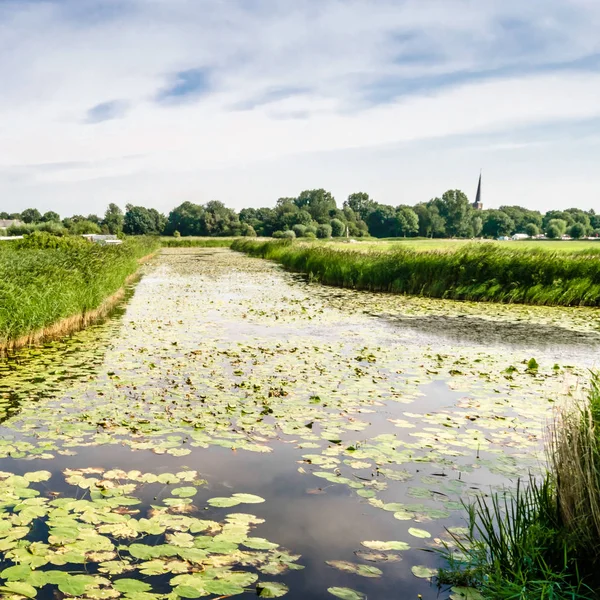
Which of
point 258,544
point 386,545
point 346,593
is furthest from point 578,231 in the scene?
point 346,593

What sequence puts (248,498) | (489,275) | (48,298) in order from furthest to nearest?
1. (489,275)
2. (48,298)
3. (248,498)

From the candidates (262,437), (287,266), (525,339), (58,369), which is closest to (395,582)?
(262,437)

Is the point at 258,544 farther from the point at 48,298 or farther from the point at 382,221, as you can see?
the point at 382,221

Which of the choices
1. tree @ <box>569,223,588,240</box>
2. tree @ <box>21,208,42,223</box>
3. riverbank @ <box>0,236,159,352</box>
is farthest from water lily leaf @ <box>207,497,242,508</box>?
tree @ <box>21,208,42,223</box>

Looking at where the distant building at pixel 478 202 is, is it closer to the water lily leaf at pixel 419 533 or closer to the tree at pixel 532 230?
the tree at pixel 532 230

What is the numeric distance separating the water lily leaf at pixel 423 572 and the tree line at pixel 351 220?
96701 millimetres

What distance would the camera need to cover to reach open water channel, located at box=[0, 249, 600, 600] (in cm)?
373

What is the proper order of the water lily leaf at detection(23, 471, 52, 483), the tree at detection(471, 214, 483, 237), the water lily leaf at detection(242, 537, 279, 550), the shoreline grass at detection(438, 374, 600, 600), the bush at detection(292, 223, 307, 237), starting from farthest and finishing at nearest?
the tree at detection(471, 214, 483, 237) < the bush at detection(292, 223, 307, 237) < the water lily leaf at detection(23, 471, 52, 483) < the water lily leaf at detection(242, 537, 279, 550) < the shoreline grass at detection(438, 374, 600, 600)

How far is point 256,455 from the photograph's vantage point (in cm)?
571

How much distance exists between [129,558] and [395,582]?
181 centimetres

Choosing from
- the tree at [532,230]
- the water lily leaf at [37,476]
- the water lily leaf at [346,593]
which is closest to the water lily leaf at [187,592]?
the water lily leaf at [346,593]

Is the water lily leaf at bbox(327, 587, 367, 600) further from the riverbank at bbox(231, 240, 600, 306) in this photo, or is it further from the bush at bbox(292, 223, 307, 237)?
the bush at bbox(292, 223, 307, 237)

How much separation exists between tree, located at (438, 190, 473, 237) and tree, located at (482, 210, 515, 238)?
34.2ft

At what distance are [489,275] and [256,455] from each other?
15.7 meters
